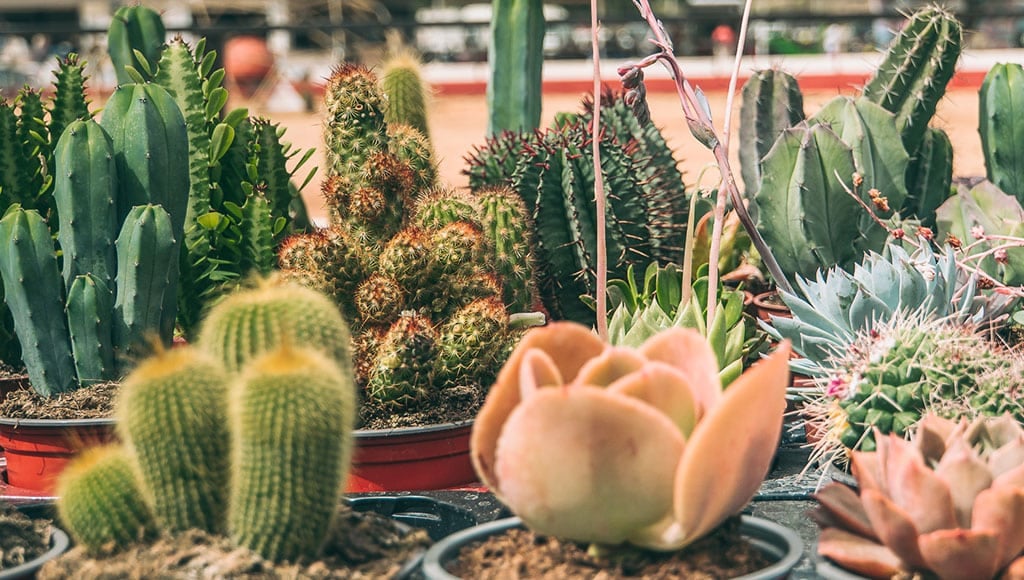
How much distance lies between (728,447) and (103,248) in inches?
63.7

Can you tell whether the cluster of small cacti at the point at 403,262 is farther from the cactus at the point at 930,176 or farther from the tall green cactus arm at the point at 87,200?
the cactus at the point at 930,176

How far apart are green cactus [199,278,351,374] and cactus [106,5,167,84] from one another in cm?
201

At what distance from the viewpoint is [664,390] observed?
135cm

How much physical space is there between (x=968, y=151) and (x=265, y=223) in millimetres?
8456

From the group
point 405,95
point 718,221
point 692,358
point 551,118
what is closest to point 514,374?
point 692,358

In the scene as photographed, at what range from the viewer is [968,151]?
999cm

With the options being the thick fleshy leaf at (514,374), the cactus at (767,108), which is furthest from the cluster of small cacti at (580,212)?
the thick fleshy leaf at (514,374)

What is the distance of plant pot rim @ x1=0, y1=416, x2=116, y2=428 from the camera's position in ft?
7.32

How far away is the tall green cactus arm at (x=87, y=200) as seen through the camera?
2.44 metres

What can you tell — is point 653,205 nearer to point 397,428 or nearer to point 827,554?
point 397,428

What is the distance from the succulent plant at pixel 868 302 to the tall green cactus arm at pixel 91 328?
1.32 metres

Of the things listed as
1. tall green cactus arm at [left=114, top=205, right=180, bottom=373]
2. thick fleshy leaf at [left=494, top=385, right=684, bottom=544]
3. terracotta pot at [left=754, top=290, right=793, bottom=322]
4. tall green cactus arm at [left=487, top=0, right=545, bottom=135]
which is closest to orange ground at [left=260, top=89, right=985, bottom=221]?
tall green cactus arm at [left=487, top=0, right=545, bottom=135]

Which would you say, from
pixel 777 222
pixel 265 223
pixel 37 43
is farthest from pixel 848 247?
pixel 37 43

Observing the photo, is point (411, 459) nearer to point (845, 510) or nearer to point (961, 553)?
point (845, 510)
